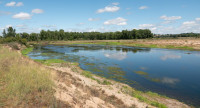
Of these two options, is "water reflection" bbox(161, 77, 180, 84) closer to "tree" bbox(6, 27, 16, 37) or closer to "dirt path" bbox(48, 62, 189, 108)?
"dirt path" bbox(48, 62, 189, 108)

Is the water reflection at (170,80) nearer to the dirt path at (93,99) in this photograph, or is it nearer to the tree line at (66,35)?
the dirt path at (93,99)

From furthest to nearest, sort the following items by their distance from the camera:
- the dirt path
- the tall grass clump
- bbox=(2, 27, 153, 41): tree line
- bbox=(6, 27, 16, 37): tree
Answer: bbox=(2, 27, 153, 41): tree line → bbox=(6, 27, 16, 37): tree → the dirt path → the tall grass clump

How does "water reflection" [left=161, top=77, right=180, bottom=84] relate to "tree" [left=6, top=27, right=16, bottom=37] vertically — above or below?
below

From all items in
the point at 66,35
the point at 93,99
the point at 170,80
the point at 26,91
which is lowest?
the point at 170,80

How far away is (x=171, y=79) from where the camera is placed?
17.5 metres

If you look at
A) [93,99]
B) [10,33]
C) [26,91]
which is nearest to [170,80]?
[93,99]

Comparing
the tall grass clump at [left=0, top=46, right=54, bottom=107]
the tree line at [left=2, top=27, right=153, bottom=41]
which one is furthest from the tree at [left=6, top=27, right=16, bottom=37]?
the tall grass clump at [left=0, top=46, right=54, bottom=107]

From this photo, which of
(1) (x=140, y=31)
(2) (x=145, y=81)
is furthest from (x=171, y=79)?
(1) (x=140, y=31)

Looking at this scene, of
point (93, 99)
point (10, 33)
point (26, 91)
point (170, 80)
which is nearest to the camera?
point (26, 91)

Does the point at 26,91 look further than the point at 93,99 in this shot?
No

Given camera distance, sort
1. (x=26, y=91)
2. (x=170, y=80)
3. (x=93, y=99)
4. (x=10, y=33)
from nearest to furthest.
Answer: (x=26, y=91) < (x=93, y=99) < (x=170, y=80) < (x=10, y=33)

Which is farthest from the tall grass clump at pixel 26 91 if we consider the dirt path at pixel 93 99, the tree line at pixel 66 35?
the tree line at pixel 66 35

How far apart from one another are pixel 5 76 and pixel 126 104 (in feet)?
29.1

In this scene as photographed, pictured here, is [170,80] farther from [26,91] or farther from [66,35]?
[66,35]
